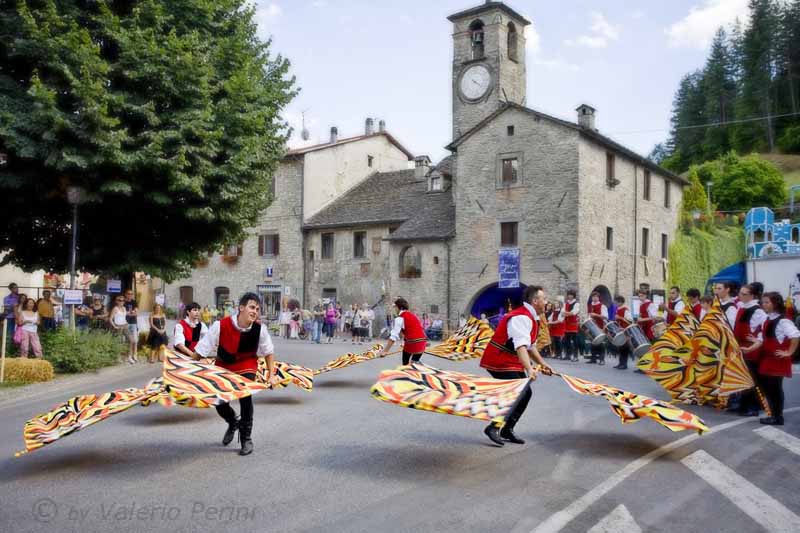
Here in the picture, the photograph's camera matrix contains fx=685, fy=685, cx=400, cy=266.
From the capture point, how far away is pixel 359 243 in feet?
134

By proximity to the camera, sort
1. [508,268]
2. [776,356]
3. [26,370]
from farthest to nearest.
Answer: [508,268] < [26,370] < [776,356]

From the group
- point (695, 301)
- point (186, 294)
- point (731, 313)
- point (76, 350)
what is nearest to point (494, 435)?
point (731, 313)

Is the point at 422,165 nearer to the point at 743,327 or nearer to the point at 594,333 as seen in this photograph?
the point at 594,333

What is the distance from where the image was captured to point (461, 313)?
34688mm

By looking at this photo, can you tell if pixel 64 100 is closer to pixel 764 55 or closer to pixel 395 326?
pixel 395 326

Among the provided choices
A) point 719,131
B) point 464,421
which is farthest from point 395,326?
point 719,131

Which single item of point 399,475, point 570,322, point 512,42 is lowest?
point 399,475

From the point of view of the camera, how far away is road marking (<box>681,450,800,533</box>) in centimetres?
550

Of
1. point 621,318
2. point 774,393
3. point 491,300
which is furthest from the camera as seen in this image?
point 491,300

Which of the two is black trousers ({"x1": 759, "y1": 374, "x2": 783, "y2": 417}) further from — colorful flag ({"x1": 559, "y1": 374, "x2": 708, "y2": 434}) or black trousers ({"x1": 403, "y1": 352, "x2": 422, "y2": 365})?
black trousers ({"x1": 403, "y1": 352, "x2": 422, "y2": 365})

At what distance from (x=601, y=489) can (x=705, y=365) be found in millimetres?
5558

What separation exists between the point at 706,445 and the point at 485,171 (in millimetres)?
27545

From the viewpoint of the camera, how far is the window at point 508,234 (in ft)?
111

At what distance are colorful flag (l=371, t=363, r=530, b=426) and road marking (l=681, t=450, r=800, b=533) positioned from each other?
2032 mm
